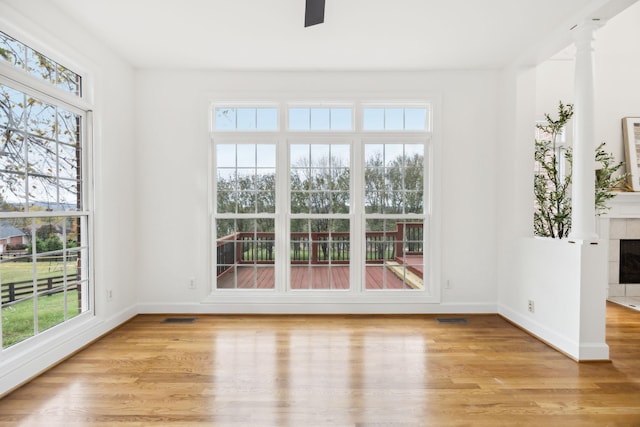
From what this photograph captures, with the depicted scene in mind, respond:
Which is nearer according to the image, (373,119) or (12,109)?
(12,109)

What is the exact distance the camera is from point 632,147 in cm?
465

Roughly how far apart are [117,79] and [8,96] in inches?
52.4

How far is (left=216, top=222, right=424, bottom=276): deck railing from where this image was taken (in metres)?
4.10

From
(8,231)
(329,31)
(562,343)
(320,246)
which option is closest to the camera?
(8,231)

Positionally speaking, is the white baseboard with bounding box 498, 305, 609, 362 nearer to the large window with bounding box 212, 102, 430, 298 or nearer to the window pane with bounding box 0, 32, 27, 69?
the large window with bounding box 212, 102, 430, 298

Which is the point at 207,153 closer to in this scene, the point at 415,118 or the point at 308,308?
the point at 308,308

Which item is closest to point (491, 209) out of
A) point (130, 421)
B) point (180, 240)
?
point (180, 240)

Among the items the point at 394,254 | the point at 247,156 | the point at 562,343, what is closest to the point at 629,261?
the point at 562,343

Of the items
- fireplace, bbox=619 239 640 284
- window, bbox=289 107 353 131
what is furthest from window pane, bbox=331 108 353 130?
fireplace, bbox=619 239 640 284

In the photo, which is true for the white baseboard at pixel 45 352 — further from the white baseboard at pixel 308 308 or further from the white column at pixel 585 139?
the white column at pixel 585 139

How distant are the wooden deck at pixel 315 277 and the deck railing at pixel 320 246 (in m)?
0.08

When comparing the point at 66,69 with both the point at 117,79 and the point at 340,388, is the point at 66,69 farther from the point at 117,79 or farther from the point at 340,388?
the point at 340,388

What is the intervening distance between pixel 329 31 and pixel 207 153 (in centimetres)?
189

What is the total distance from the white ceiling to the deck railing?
6.21ft
